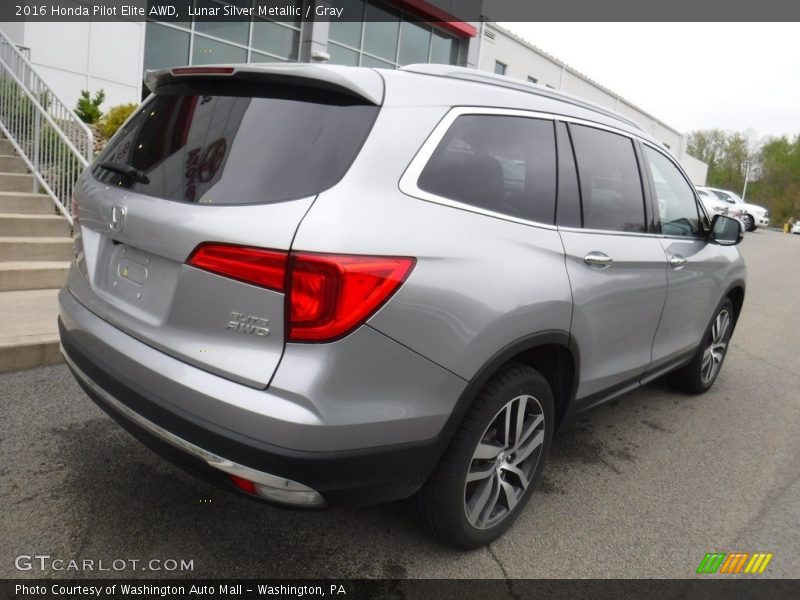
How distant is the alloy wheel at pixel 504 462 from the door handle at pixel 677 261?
145 centimetres

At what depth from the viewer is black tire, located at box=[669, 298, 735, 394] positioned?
4688 mm

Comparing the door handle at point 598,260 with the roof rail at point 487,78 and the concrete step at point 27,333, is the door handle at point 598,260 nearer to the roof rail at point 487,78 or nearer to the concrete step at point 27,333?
the roof rail at point 487,78

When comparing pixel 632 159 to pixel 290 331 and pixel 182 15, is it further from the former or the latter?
pixel 182 15

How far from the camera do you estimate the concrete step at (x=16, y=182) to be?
6699 millimetres

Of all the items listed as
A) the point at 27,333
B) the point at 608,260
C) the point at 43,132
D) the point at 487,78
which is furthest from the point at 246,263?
the point at 43,132

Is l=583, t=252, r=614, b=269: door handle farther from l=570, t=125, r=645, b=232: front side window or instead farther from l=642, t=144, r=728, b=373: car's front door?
l=642, t=144, r=728, b=373: car's front door

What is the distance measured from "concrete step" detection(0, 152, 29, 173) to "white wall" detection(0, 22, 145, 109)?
5239 millimetres

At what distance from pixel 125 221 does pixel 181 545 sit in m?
1.26

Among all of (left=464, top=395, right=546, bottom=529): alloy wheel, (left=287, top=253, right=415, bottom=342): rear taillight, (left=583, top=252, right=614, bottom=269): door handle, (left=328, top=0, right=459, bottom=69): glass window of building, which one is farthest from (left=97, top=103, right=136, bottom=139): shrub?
(left=287, top=253, right=415, bottom=342): rear taillight

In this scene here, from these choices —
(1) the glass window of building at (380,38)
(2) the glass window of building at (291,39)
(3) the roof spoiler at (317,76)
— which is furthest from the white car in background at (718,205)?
(3) the roof spoiler at (317,76)

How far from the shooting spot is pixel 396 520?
9.48 ft

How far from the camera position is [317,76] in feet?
7.09

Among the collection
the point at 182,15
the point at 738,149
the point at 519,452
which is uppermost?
the point at 738,149

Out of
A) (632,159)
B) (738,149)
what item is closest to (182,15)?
(632,159)
